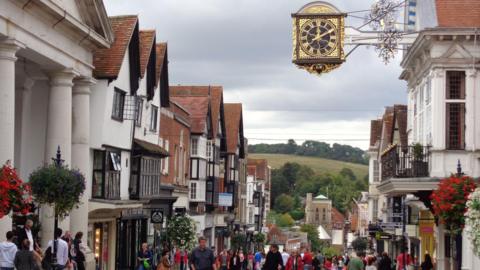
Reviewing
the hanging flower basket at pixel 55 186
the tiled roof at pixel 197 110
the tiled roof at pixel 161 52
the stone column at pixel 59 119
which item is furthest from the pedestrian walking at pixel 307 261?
the tiled roof at pixel 197 110

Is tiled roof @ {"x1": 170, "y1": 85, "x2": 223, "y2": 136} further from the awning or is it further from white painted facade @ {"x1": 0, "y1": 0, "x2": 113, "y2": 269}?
white painted facade @ {"x1": 0, "y1": 0, "x2": 113, "y2": 269}

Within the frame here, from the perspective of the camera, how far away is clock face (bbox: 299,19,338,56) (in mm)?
31828

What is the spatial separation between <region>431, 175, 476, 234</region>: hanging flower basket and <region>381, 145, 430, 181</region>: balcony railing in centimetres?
849

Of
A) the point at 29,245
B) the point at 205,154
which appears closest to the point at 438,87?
the point at 29,245

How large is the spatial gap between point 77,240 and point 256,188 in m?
84.6

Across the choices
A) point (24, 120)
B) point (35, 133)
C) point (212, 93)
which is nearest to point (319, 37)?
point (24, 120)

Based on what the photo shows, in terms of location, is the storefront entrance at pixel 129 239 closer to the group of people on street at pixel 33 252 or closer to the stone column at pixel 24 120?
the stone column at pixel 24 120

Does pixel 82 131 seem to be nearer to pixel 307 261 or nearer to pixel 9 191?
pixel 307 261

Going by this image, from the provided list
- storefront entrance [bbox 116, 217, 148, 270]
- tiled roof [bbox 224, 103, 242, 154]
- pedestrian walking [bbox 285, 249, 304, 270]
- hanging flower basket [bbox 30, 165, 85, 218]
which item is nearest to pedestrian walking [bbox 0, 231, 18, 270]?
hanging flower basket [bbox 30, 165, 85, 218]

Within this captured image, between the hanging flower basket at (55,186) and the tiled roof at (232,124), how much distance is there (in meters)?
53.2

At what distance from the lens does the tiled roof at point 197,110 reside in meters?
Answer: 63.7

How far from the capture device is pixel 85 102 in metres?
35.6

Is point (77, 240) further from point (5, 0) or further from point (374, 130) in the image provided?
point (374, 130)

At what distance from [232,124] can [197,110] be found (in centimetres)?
1777
